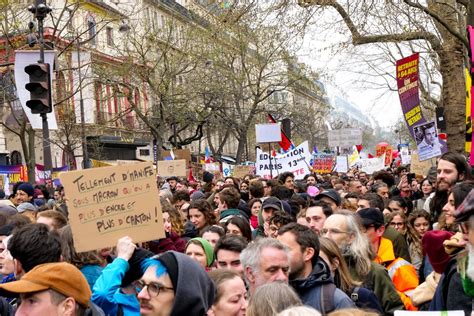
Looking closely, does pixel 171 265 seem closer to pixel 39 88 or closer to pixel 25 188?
pixel 25 188

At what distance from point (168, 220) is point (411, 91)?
24.1 feet

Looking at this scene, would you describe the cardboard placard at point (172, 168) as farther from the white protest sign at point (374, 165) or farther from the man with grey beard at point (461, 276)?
the man with grey beard at point (461, 276)

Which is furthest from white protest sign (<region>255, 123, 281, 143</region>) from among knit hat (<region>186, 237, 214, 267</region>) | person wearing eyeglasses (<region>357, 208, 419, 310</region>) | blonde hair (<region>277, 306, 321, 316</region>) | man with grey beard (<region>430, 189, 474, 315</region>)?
blonde hair (<region>277, 306, 321, 316</region>)

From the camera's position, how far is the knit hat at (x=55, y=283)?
364 cm

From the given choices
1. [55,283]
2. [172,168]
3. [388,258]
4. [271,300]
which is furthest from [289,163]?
[55,283]

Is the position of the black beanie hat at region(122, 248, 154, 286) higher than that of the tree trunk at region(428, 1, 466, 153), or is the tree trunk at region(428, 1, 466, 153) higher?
the tree trunk at region(428, 1, 466, 153)

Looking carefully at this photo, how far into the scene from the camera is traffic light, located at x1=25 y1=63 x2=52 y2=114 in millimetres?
11680

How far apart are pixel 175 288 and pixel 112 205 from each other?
1.28 metres

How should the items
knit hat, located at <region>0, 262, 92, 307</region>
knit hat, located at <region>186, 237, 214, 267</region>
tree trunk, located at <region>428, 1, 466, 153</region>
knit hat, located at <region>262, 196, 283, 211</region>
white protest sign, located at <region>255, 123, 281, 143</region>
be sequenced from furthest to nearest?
1. white protest sign, located at <region>255, 123, 281, 143</region>
2. tree trunk, located at <region>428, 1, 466, 153</region>
3. knit hat, located at <region>262, 196, 283, 211</region>
4. knit hat, located at <region>186, 237, 214, 267</region>
5. knit hat, located at <region>0, 262, 92, 307</region>

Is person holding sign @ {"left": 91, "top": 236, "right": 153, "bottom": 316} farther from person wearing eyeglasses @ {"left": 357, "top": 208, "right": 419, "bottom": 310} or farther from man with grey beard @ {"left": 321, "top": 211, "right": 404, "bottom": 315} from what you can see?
person wearing eyeglasses @ {"left": 357, "top": 208, "right": 419, "bottom": 310}

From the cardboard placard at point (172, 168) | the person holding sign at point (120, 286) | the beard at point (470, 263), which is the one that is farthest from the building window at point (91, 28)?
the beard at point (470, 263)

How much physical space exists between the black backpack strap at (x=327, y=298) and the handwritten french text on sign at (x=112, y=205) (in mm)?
1117

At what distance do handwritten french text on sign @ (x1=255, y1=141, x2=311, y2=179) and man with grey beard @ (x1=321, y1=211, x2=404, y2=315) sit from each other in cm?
1271

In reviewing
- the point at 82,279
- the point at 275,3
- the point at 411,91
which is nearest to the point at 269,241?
the point at 82,279
